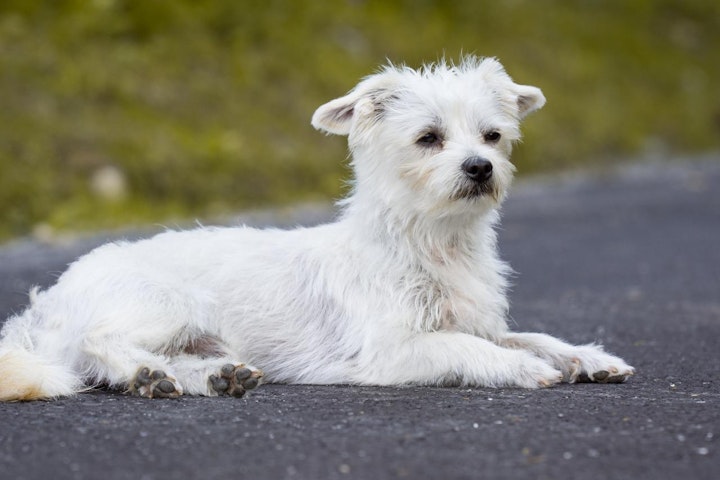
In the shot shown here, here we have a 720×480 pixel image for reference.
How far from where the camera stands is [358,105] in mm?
7074

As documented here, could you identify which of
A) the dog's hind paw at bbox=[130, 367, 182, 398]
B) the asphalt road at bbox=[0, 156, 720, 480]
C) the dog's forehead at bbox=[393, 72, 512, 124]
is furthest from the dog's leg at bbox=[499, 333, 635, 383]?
the dog's hind paw at bbox=[130, 367, 182, 398]

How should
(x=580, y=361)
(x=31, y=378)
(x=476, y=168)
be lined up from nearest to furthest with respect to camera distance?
(x=31, y=378) → (x=476, y=168) → (x=580, y=361)

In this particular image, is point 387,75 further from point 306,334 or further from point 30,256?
point 30,256

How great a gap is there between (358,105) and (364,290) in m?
1.15

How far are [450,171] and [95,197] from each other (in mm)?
10642

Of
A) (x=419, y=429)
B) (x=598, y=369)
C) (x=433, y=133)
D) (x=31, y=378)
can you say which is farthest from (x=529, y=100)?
(x=31, y=378)

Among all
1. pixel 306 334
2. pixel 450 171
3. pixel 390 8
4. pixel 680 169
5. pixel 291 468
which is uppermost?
pixel 390 8

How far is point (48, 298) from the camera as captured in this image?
23.0ft

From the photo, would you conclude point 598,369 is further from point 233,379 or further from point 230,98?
point 230,98

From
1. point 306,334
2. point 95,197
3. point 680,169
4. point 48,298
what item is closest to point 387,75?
point 306,334

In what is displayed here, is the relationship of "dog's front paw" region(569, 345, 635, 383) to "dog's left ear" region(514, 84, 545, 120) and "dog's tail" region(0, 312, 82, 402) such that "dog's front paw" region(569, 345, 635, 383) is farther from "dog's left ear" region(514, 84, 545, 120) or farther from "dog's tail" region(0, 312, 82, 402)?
"dog's tail" region(0, 312, 82, 402)

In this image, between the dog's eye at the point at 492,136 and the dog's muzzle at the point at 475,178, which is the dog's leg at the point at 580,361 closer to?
the dog's muzzle at the point at 475,178

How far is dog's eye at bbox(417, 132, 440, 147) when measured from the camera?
6.88m

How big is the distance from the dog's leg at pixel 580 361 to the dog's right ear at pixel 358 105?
67.4 inches
